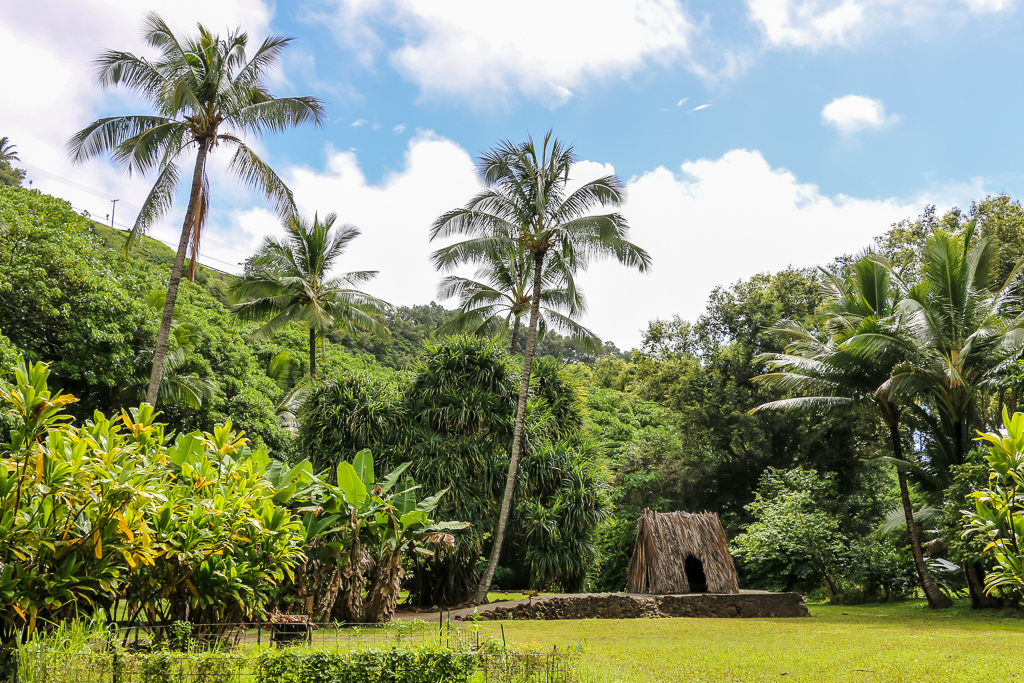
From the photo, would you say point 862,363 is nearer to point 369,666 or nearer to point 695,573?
point 695,573

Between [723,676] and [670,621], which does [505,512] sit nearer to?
[670,621]

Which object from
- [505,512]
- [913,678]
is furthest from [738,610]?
[913,678]

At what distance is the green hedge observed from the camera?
15.1 feet

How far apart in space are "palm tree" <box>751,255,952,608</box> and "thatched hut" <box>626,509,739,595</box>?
4.79m

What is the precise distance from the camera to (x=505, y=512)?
576 inches

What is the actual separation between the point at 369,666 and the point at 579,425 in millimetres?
14222

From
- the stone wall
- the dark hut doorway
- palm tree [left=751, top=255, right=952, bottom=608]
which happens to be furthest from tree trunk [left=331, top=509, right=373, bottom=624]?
palm tree [left=751, top=255, right=952, bottom=608]

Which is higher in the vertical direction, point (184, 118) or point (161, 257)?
point (161, 257)

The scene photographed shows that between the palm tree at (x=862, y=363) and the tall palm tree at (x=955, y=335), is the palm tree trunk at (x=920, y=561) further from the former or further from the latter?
the tall palm tree at (x=955, y=335)

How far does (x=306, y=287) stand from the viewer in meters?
21.2

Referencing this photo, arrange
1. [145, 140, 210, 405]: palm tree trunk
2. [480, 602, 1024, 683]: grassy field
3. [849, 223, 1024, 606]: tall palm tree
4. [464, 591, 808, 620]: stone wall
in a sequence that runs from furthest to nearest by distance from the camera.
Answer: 1. [849, 223, 1024, 606]: tall palm tree
2. [145, 140, 210, 405]: palm tree trunk
3. [464, 591, 808, 620]: stone wall
4. [480, 602, 1024, 683]: grassy field

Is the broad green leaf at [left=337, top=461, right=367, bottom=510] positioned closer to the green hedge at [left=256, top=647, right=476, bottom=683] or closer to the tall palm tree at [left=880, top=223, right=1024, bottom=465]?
the green hedge at [left=256, top=647, right=476, bottom=683]

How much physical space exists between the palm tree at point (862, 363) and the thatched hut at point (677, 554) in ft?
15.7

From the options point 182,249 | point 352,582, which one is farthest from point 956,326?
point 182,249
